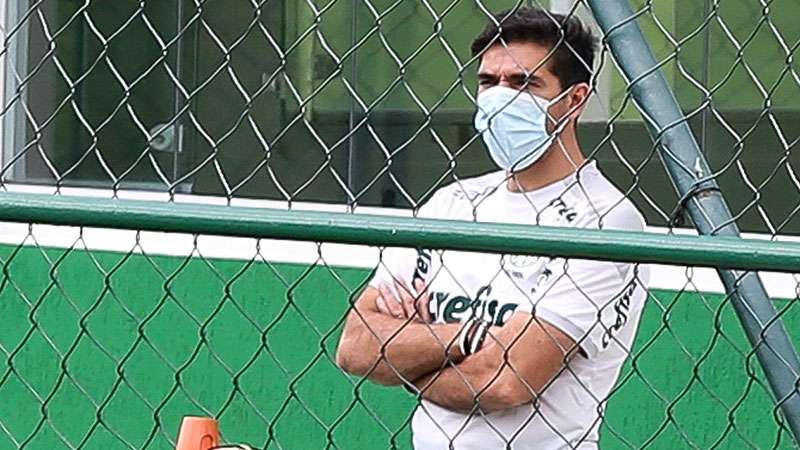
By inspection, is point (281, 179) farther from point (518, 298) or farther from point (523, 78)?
point (518, 298)

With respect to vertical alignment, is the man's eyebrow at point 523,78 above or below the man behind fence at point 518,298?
above

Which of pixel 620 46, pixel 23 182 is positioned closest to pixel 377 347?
pixel 620 46

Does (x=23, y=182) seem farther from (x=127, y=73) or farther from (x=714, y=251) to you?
(x=714, y=251)

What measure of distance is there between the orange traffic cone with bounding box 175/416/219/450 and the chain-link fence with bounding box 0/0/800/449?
A: 138 centimetres

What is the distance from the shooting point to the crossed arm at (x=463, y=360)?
2912mm

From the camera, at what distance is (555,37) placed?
316 cm

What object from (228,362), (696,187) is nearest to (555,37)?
(696,187)

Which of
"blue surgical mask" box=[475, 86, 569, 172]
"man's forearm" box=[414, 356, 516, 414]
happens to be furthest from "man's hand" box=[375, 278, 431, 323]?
A: "blue surgical mask" box=[475, 86, 569, 172]

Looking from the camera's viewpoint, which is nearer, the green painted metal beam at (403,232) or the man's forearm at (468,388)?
the green painted metal beam at (403,232)

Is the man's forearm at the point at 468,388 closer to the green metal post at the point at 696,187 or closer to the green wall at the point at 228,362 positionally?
the green metal post at the point at 696,187

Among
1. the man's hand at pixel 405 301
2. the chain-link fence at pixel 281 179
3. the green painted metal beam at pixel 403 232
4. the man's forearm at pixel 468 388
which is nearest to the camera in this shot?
the green painted metal beam at pixel 403 232

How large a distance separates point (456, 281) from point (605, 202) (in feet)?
1.11

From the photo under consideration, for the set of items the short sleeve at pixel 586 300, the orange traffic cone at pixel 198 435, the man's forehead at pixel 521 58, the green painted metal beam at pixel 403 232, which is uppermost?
the man's forehead at pixel 521 58

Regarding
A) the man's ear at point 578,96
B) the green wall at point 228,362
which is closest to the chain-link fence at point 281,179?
the green wall at point 228,362
